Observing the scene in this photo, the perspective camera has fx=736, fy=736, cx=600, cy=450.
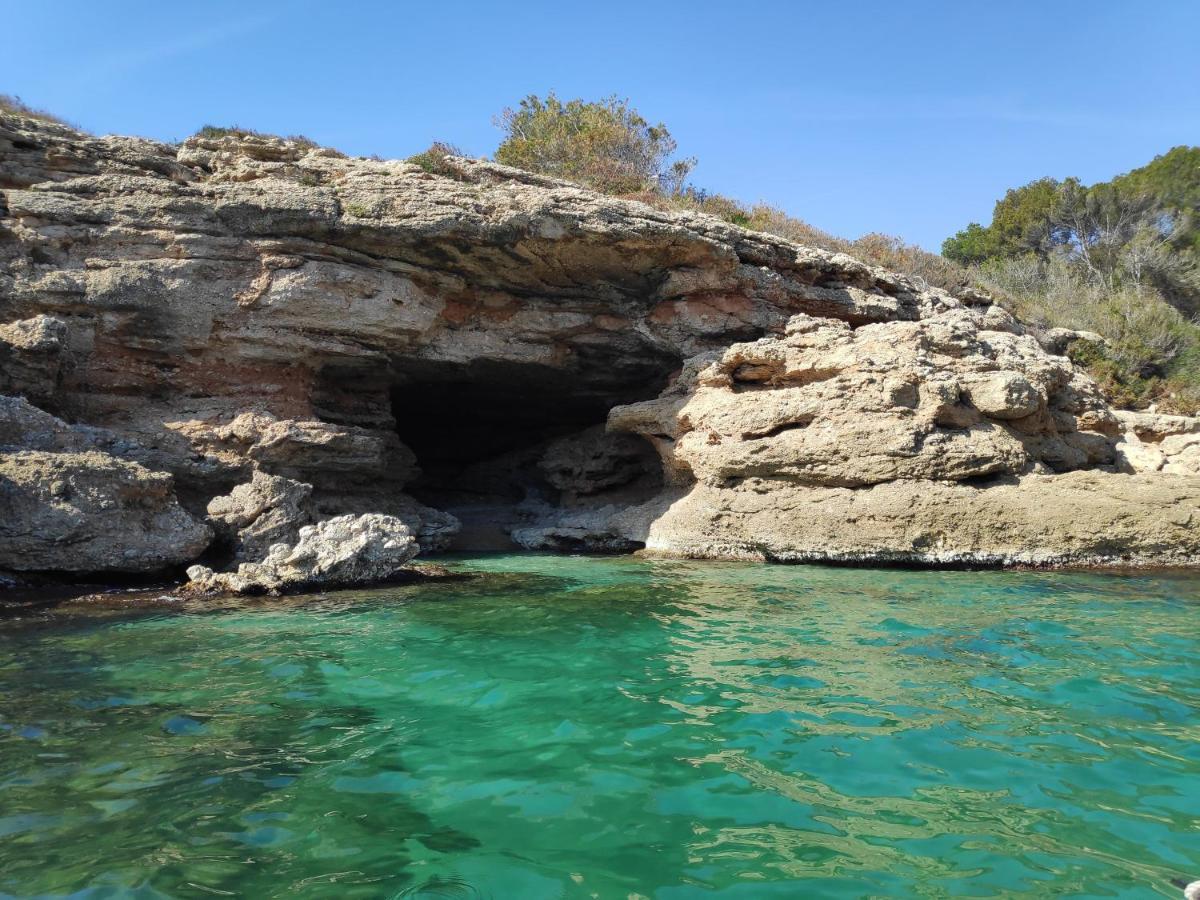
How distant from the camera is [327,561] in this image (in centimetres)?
938

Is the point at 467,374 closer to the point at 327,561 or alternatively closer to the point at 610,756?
the point at 327,561

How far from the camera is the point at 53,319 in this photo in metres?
10.7

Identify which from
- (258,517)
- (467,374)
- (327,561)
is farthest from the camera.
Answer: (467,374)

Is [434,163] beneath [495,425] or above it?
above

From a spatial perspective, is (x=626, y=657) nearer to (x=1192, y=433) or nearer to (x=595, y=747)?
(x=595, y=747)

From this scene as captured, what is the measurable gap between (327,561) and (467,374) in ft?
22.0

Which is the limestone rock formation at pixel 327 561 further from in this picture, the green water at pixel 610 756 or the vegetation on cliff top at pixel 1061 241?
the vegetation on cliff top at pixel 1061 241

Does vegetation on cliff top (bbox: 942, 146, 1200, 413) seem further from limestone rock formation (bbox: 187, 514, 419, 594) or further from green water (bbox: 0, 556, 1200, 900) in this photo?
limestone rock formation (bbox: 187, 514, 419, 594)

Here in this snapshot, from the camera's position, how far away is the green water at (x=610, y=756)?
2676mm

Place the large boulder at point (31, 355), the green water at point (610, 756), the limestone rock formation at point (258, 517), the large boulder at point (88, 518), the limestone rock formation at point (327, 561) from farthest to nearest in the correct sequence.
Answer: the large boulder at point (31, 355) < the limestone rock formation at point (258, 517) < the limestone rock formation at point (327, 561) < the large boulder at point (88, 518) < the green water at point (610, 756)

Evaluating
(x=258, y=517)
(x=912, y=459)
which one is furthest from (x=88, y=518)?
(x=912, y=459)

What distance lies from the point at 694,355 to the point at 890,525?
5509mm

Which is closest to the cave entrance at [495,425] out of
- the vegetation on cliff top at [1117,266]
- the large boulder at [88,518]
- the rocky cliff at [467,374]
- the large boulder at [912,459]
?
the rocky cliff at [467,374]

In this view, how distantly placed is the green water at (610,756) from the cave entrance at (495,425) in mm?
9006
